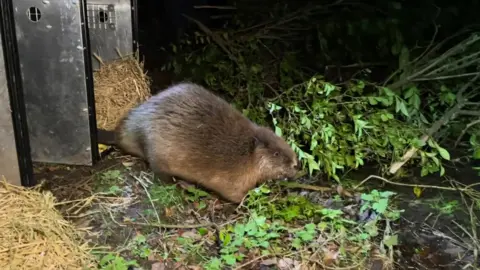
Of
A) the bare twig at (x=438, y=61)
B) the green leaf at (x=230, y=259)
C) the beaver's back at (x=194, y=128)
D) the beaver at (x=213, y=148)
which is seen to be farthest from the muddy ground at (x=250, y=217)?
the bare twig at (x=438, y=61)

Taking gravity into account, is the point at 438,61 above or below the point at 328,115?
above

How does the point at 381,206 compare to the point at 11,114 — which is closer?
the point at 11,114

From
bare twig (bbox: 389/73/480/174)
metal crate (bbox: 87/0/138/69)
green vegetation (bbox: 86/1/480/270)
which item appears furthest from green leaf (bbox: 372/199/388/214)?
metal crate (bbox: 87/0/138/69)

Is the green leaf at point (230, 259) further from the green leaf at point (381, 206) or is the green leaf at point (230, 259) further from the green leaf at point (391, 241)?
the green leaf at point (381, 206)

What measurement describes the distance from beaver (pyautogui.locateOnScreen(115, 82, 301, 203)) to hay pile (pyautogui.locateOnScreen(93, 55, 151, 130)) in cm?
79

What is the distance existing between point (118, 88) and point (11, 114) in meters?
1.41

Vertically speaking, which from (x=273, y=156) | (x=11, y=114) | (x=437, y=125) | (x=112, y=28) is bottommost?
(x=273, y=156)

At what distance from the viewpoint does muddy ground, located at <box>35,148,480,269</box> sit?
2.40m

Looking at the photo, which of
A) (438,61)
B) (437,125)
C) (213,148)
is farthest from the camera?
(438,61)

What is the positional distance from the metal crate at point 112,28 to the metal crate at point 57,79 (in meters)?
0.90

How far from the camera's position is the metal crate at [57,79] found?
3021 mm

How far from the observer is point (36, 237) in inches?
90.0

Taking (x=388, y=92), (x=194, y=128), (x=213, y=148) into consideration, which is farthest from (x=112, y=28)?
(x=388, y=92)

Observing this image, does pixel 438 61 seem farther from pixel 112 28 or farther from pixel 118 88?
pixel 112 28
